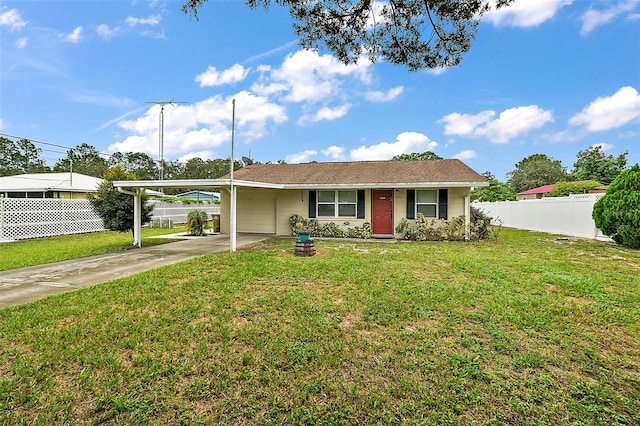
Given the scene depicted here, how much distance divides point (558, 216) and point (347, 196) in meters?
9.96

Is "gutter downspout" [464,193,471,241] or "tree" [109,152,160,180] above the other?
"tree" [109,152,160,180]

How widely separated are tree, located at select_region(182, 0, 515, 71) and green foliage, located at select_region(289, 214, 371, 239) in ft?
27.0

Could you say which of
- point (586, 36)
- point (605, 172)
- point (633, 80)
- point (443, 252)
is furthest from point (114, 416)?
point (605, 172)

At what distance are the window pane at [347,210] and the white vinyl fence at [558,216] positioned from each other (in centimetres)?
711

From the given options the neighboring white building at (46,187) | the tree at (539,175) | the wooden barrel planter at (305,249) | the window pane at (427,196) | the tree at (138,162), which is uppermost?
the tree at (138,162)

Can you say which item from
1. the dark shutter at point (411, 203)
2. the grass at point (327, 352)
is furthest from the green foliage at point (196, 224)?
the dark shutter at point (411, 203)

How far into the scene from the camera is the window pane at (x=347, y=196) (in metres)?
13.3

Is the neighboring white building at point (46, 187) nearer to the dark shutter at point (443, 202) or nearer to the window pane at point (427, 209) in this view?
the window pane at point (427, 209)

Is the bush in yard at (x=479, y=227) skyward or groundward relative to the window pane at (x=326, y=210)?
groundward

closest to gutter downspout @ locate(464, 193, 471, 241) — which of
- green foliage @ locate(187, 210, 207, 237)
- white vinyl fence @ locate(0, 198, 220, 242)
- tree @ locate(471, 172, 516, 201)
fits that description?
green foliage @ locate(187, 210, 207, 237)

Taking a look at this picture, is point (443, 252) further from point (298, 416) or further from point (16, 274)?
point (16, 274)

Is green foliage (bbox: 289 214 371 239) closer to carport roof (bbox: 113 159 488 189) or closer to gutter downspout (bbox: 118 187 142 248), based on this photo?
carport roof (bbox: 113 159 488 189)

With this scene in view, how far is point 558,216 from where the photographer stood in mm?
14641

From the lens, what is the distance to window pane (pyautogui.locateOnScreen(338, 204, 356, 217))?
13312mm
